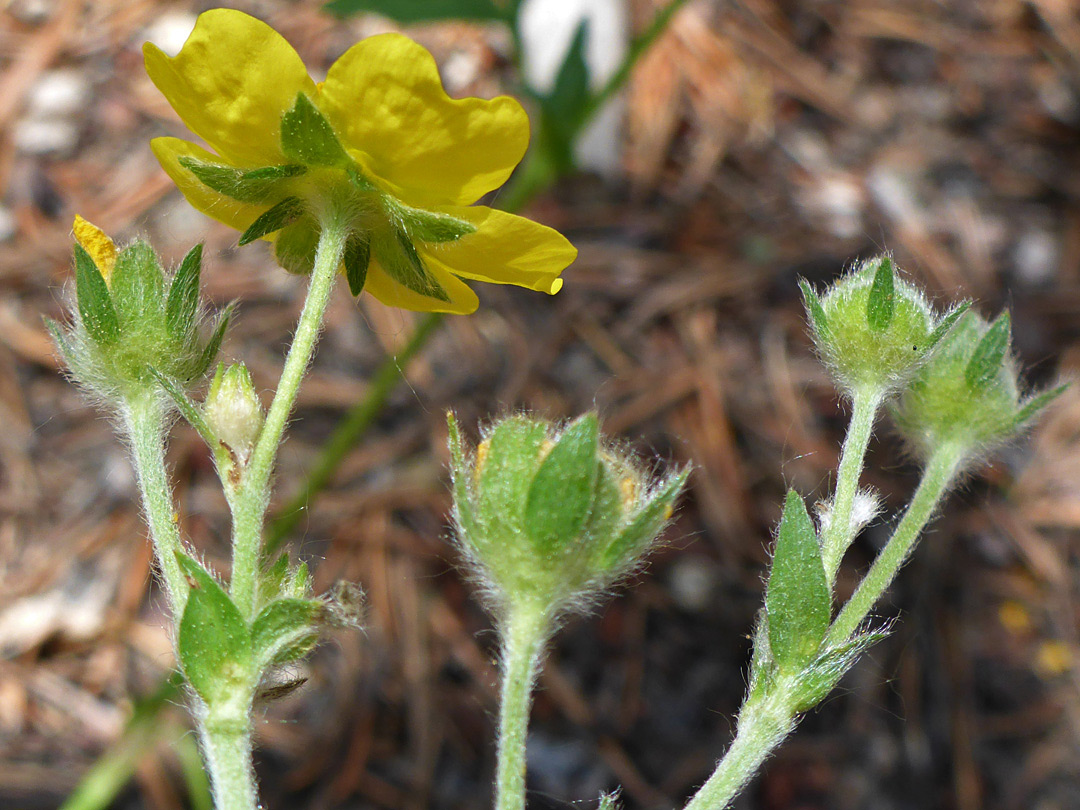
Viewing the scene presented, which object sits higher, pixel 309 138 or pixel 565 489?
pixel 309 138

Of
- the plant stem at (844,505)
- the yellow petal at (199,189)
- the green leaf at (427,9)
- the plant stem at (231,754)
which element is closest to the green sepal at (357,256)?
the yellow petal at (199,189)

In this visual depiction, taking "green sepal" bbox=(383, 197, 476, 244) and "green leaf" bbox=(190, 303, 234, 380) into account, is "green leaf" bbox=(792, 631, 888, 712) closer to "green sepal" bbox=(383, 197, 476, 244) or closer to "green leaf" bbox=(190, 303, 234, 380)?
"green sepal" bbox=(383, 197, 476, 244)

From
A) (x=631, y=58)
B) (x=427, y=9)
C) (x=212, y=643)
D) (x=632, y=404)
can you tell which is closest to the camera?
(x=212, y=643)

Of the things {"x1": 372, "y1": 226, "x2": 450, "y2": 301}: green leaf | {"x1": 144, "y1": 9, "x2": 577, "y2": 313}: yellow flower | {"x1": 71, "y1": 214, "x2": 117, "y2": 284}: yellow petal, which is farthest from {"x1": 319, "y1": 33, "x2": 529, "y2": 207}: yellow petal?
{"x1": 71, "y1": 214, "x2": 117, "y2": 284}: yellow petal

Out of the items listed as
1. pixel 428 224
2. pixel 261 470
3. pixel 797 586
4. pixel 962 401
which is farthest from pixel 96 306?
pixel 962 401

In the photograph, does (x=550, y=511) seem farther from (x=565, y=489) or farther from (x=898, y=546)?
(x=898, y=546)

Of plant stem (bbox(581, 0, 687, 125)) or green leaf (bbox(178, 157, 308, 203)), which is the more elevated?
green leaf (bbox(178, 157, 308, 203))

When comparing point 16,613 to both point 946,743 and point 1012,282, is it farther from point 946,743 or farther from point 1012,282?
point 1012,282
